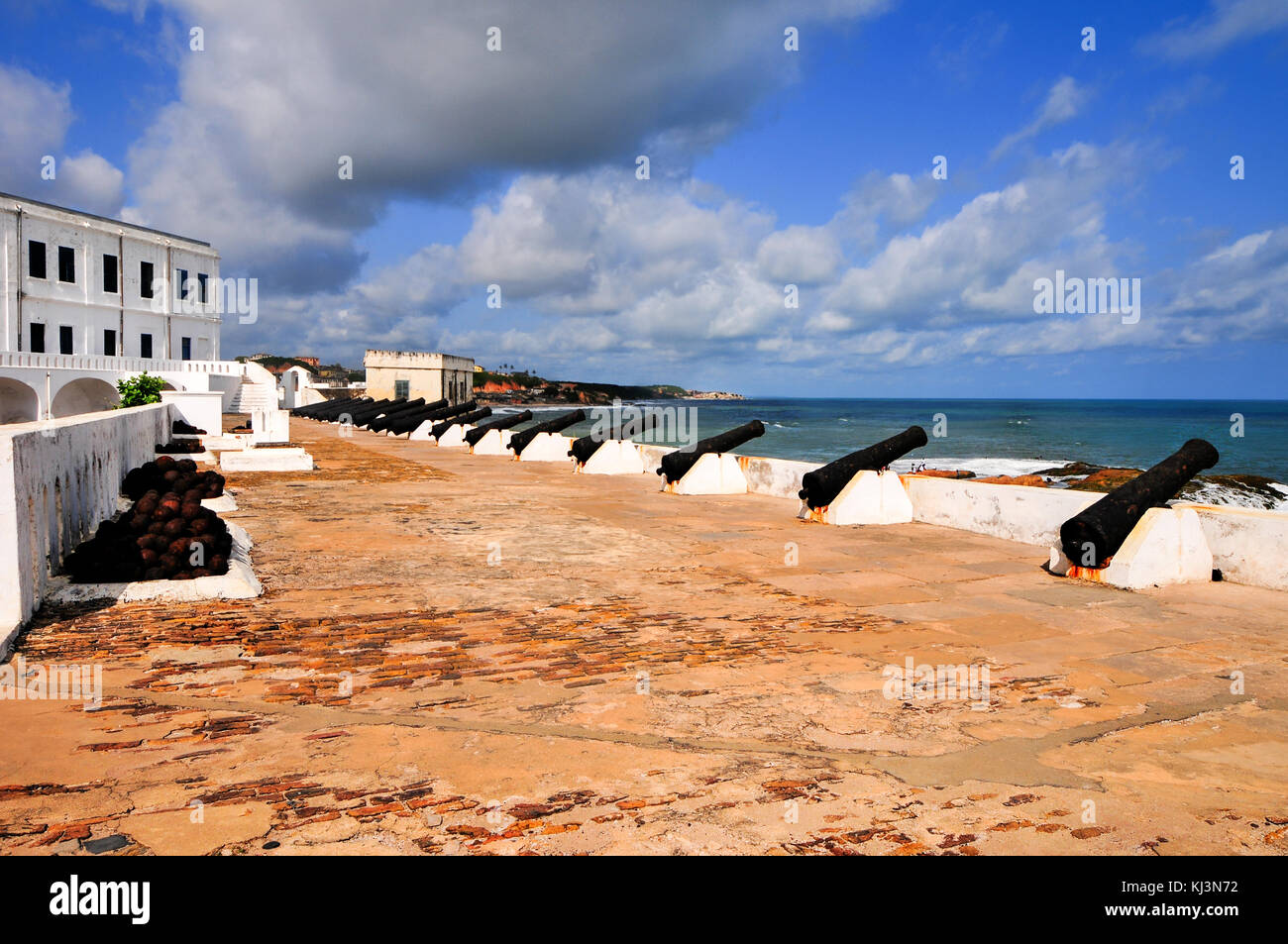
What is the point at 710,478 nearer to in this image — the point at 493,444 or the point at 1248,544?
the point at 1248,544

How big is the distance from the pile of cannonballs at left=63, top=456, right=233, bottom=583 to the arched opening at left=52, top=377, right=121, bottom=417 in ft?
102

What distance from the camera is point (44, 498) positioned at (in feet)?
18.5

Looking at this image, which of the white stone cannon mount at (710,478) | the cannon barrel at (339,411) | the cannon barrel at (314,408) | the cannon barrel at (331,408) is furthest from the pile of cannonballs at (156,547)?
the cannon barrel at (314,408)

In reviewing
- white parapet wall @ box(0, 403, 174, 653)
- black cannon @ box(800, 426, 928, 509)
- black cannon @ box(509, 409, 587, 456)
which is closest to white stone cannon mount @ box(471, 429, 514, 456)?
black cannon @ box(509, 409, 587, 456)

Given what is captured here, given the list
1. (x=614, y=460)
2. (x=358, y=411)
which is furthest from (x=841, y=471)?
(x=358, y=411)

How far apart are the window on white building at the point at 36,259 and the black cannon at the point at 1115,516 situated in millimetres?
45165

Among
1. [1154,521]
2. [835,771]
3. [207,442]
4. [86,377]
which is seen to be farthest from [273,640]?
[86,377]

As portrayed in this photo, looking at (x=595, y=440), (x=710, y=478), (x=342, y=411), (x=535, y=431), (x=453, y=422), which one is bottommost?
(x=710, y=478)

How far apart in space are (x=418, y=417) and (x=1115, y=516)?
91.8 feet

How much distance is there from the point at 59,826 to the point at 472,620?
9.81ft

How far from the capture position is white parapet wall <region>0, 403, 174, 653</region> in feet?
15.6
